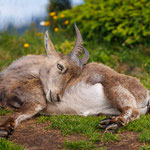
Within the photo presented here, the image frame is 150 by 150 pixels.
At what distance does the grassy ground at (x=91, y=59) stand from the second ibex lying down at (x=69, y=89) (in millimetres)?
253

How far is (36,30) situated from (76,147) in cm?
779

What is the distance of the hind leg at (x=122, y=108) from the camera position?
4555 mm

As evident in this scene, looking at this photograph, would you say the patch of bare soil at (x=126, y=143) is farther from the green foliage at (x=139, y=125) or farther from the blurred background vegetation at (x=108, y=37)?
the blurred background vegetation at (x=108, y=37)

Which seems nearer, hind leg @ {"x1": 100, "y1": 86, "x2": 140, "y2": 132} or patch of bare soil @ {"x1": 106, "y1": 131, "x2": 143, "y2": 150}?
patch of bare soil @ {"x1": 106, "y1": 131, "x2": 143, "y2": 150}

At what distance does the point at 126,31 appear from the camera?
910 centimetres

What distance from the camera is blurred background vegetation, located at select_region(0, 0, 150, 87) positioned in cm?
907

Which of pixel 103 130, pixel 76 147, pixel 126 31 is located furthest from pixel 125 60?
pixel 76 147

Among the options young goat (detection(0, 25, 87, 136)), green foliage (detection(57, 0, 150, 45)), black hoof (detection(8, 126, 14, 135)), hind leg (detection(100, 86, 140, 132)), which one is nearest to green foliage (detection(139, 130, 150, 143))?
hind leg (detection(100, 86, 140, 132))

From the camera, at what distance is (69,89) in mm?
5582

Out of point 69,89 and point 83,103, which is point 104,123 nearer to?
point 83,103

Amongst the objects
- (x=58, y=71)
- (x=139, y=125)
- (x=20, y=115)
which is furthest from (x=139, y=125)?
(x=20, y=115)

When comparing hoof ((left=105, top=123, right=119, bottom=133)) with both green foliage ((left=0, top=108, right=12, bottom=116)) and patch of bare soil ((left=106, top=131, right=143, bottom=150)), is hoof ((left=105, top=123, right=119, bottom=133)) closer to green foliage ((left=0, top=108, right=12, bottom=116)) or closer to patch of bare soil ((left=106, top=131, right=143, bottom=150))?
patch of bare soil ((left=106, top=131, right=143, bottom=150))

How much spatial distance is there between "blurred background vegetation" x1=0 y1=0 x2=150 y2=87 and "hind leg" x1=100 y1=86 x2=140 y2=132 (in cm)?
312

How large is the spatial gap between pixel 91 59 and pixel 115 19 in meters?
1.46
